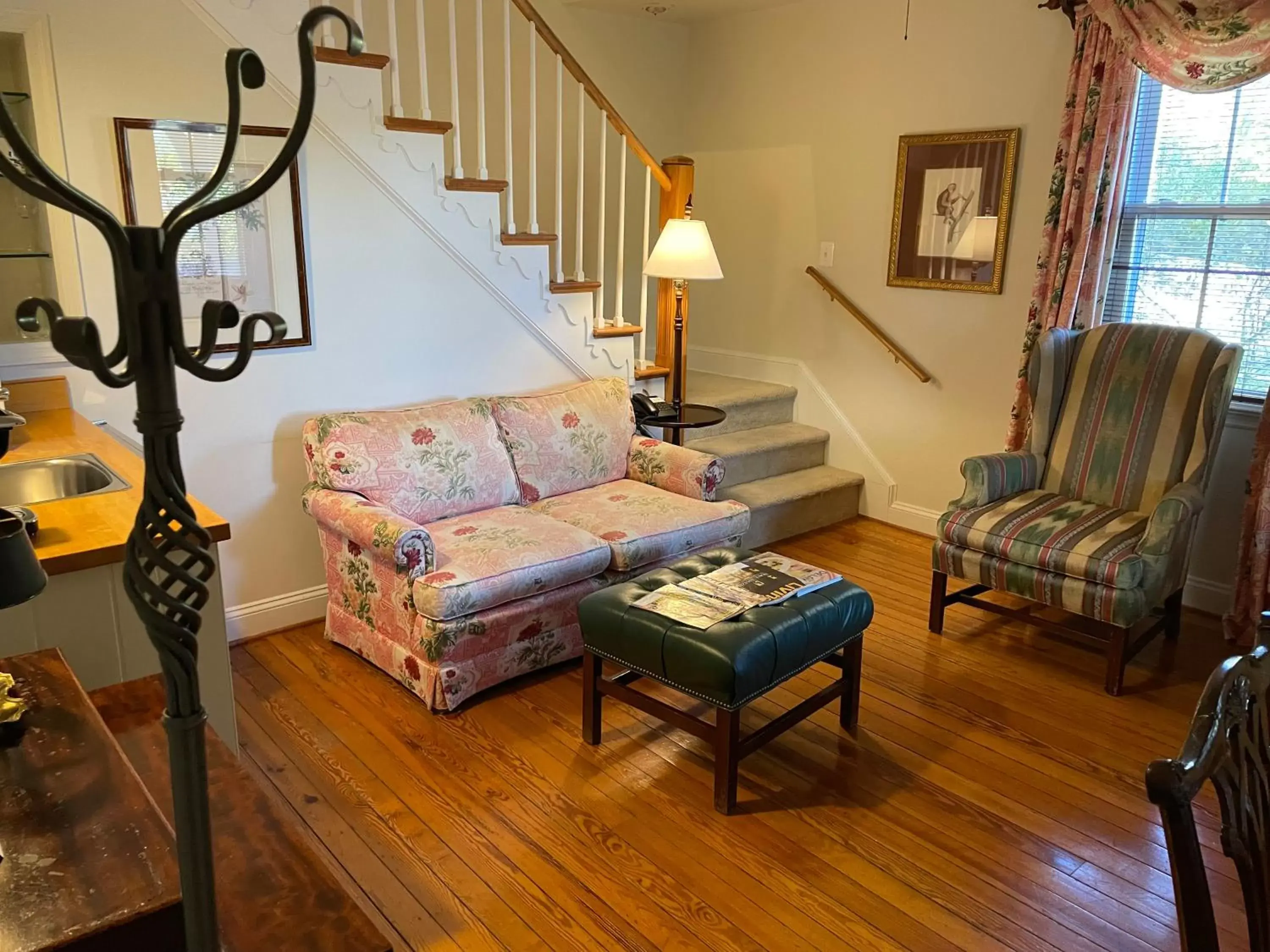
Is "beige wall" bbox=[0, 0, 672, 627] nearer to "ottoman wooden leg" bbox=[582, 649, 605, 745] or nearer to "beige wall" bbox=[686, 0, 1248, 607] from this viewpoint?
"ottoman wooden leg" bbox=[582, 649, 605, 745]

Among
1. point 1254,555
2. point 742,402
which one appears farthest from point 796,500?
point 1254,555

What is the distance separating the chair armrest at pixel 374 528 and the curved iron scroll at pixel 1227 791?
2.19 m

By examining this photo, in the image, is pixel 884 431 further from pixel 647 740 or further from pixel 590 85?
pixel 647 740

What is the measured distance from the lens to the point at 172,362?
52 cm

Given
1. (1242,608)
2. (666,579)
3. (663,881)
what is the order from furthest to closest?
(1242,608)
(666,579)
(663,881)

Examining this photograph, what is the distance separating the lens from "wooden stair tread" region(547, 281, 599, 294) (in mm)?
3859

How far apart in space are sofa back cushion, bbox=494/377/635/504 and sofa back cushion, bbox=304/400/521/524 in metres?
0.08

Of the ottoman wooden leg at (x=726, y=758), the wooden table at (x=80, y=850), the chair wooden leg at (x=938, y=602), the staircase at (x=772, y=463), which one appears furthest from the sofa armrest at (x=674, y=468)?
the wooden table at (x=80, y=850)

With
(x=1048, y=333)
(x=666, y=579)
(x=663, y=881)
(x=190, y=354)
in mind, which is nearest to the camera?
(x=190, y=354)

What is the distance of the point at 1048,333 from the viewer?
146 inches

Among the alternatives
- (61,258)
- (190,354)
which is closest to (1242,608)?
(190,354)

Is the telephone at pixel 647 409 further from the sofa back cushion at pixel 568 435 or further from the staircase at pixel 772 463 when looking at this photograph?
the staircase at pixel 772 463

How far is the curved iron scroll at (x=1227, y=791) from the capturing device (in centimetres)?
96

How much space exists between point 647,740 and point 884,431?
102 inches
